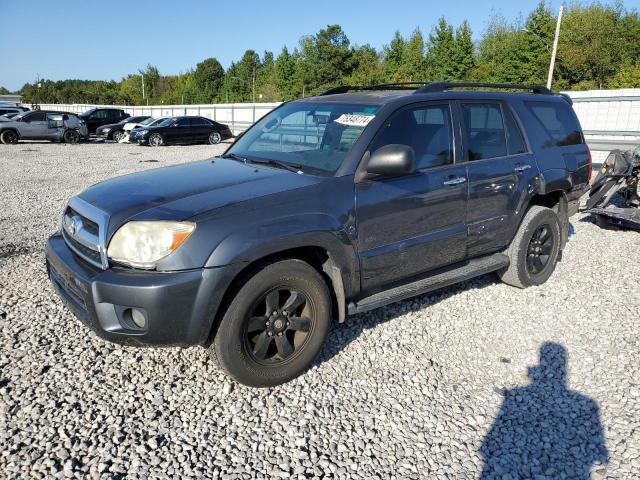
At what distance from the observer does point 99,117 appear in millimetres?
27047

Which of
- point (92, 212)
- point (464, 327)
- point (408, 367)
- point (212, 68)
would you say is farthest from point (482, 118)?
point (212, 68)

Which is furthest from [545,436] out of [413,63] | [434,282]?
[413,63]

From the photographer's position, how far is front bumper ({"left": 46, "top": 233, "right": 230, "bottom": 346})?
2740mm

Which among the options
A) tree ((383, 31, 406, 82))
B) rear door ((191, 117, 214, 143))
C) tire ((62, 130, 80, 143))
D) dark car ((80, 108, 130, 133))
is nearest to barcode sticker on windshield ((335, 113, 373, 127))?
rear door ((191, 117, 214, 143))

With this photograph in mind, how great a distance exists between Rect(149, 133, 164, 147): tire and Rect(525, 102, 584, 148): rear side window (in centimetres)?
1981

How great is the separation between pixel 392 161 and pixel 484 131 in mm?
1569

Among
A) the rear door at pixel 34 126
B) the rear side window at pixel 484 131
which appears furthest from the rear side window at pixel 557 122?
the rear door at pixel 34 126

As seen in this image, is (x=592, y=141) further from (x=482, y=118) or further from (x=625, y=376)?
(x=625, y=376)

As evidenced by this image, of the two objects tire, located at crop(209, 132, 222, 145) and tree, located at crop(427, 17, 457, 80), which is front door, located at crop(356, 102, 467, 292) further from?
tree, located at crop(427, 17, 457, 80)

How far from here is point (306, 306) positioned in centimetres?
330

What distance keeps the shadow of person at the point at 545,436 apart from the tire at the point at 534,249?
1.51 metres

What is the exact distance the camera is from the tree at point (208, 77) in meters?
103

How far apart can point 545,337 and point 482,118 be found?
1962mm

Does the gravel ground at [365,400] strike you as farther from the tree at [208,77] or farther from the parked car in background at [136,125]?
the tree at [208,77]
